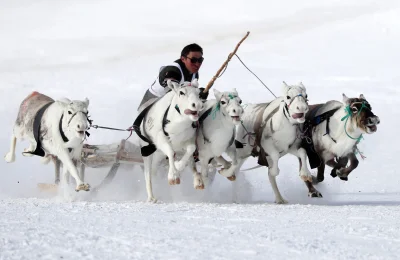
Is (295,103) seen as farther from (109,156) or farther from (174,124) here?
(109,156)

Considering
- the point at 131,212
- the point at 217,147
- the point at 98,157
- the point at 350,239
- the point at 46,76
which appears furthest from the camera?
the point at 46,76

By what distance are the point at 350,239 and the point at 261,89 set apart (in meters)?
23.6

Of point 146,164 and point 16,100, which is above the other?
point 16,100

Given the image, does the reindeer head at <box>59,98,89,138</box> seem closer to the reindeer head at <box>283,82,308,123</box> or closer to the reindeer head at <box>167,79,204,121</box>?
the reindeer head at <box>167,79,204,121</box>

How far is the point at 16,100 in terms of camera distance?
2952cm

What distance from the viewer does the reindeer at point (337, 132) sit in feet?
36.6

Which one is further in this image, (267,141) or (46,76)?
(46,76)

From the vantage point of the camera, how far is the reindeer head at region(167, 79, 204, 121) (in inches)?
392

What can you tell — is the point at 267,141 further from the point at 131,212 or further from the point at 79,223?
the point at 79,223

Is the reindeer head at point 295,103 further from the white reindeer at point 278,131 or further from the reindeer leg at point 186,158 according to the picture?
the reindeer leg at point 186,158

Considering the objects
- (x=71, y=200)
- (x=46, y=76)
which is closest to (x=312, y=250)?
(x=71, y=200)

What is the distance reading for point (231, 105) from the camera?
1035cm

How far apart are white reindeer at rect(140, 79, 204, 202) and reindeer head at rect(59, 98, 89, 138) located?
0.89 meters

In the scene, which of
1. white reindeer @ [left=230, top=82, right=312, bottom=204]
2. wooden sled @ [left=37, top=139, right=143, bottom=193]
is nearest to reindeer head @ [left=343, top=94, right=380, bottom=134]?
white reindeer @ [left=230, top=82, right=312, bottom=204]
